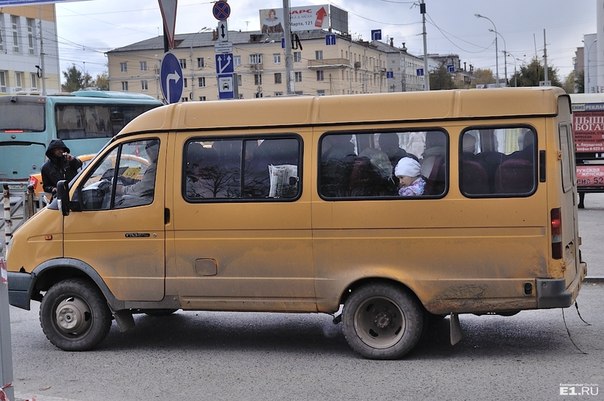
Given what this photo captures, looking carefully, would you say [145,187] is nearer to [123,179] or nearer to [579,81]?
[123,179]

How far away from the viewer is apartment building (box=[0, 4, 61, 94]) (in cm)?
7100

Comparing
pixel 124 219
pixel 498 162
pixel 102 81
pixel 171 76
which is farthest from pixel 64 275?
pixel 102 81

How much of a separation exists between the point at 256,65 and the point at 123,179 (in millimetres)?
Answer: 92985

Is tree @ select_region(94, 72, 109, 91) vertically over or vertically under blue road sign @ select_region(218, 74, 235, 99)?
over

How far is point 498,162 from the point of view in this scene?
6.88 m

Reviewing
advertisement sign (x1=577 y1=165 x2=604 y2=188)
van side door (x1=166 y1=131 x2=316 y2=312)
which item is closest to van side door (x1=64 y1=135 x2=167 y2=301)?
van side door (x1=166 y1=131 x2=316 y2=312)

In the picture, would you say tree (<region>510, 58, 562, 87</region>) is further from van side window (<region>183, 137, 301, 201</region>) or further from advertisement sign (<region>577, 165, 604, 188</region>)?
van side window (<region>183, 137, 301, 201</region>)

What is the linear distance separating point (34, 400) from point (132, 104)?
2800 centimetres

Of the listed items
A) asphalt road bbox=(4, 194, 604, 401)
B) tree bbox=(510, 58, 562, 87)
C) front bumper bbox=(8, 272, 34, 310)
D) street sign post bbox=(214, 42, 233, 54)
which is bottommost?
asphalt road bbox=(4, 194, 604, 401)

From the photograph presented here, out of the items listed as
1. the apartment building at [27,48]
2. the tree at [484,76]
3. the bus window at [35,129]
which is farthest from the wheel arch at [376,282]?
the tree at [484,76]

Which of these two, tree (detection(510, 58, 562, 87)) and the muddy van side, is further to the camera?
tree (detection(510, 58, 562, 87))

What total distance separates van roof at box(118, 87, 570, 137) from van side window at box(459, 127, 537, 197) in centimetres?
18

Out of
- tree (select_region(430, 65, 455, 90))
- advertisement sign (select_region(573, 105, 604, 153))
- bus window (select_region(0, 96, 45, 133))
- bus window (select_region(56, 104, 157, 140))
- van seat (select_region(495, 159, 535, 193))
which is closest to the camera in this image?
van seat (select_region(495, 159, 535, 193))

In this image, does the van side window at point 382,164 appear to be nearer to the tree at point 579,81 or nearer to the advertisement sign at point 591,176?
the advertisement sign at point 591,176
